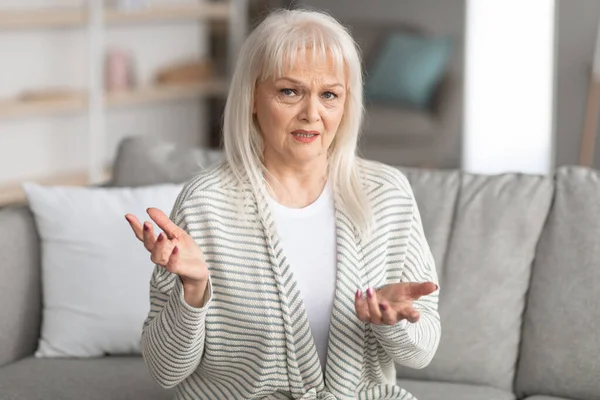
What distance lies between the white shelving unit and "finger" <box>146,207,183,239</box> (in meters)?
2.94

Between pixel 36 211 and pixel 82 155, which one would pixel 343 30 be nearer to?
pixel 36 211

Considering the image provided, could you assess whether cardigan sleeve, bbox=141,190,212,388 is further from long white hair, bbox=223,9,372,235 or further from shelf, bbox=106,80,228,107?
shelf, bbox=106,80,228,107

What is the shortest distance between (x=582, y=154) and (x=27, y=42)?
98.3 inches

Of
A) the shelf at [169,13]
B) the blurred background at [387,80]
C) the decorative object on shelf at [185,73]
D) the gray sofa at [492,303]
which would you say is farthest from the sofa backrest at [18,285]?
the decorative object on shelf at [185,73]

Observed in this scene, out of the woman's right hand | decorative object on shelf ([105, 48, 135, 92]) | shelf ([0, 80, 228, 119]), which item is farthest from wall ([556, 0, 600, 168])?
the woman's right hand

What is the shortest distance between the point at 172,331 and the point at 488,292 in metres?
0.83

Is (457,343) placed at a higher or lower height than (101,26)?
lower

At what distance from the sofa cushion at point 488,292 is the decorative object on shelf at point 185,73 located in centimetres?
342

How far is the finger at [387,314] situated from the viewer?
1.74 m

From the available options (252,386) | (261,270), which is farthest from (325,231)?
(252,386)

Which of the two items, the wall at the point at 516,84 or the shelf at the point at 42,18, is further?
the wall at the point at 516,84

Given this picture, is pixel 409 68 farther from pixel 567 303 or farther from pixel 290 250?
pixel 290 250

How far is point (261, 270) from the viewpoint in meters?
1.95

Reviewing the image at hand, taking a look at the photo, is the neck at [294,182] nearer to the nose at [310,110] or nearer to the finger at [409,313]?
the nose at [310,110]
